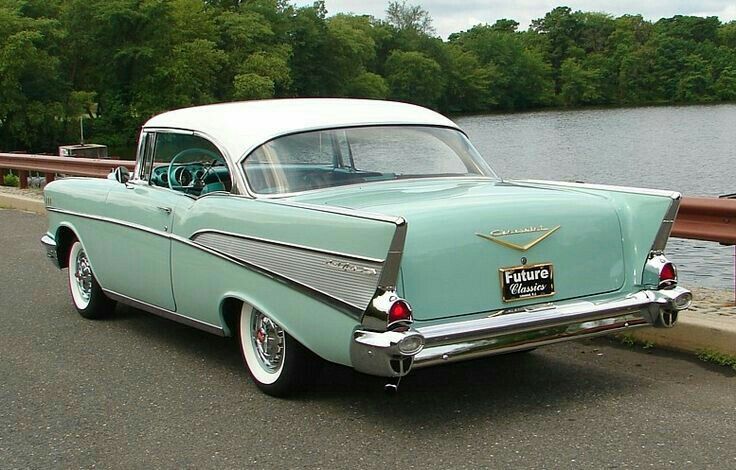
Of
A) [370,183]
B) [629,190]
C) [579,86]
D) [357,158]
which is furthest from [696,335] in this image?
[579,86]

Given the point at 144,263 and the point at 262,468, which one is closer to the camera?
the point at 262,468

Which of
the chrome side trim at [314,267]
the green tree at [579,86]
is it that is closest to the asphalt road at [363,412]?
the chrome side trim at [314,267]

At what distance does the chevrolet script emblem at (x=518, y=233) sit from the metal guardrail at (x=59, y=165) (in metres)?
8.55

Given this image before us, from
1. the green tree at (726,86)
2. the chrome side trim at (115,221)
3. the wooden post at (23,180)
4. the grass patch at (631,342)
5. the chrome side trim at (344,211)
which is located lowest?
the grass patch at (631,342)

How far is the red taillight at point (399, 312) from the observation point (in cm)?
416

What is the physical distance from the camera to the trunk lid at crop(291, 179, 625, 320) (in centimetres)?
439

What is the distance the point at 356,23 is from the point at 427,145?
354 ft

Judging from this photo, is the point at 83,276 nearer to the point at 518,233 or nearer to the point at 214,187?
the point at 214,187

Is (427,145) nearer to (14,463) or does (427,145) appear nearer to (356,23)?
(14,463)

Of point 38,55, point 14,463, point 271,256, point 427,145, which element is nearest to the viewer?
point 14,463

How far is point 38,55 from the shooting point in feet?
194

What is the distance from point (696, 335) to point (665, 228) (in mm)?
911

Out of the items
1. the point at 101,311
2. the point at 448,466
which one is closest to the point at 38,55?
Result: the point at 101,311

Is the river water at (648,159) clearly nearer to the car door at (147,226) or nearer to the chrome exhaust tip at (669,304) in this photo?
the chrome exhaust tip at (669,304)
